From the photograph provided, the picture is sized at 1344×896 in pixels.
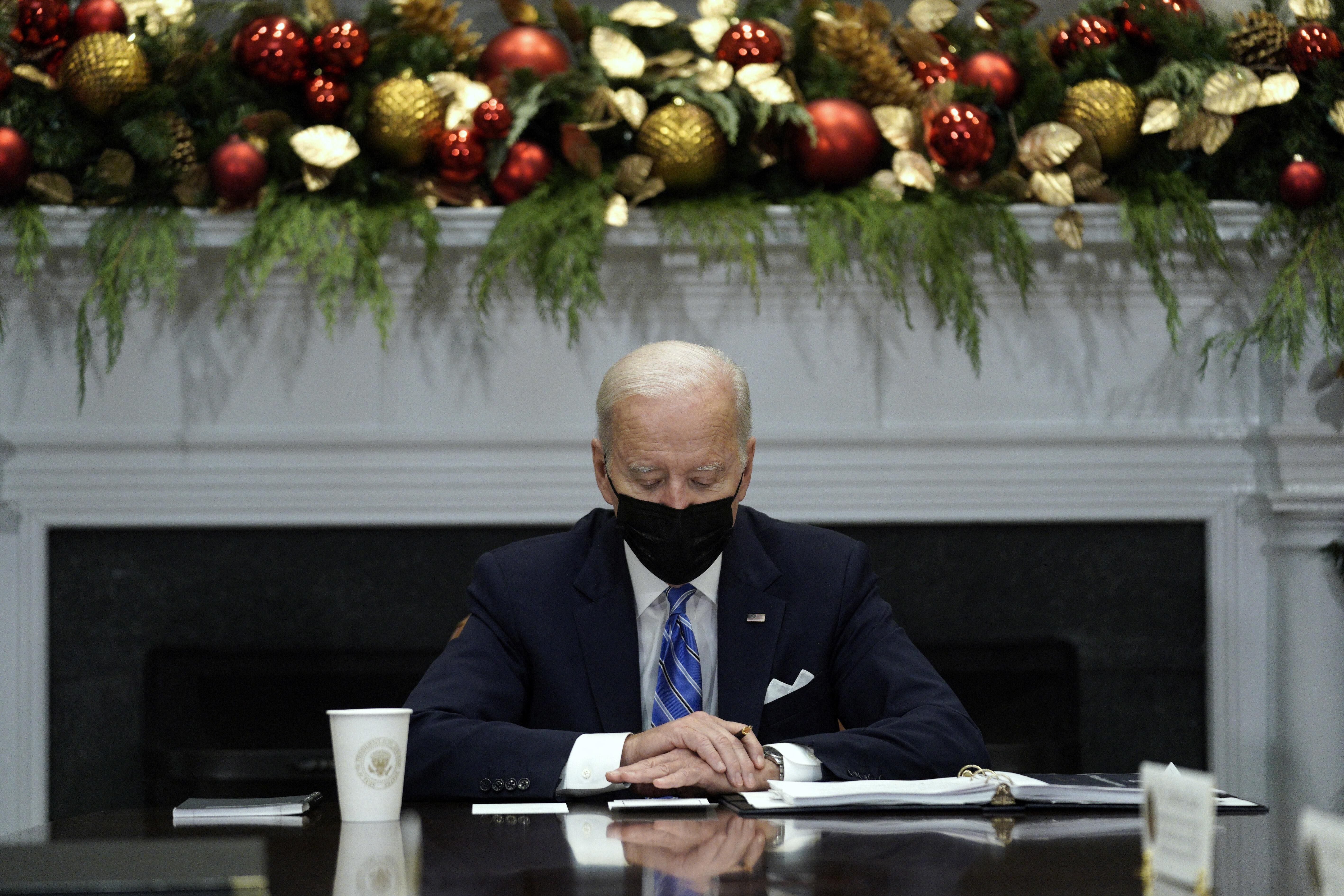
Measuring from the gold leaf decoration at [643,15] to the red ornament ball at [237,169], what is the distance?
80 cm

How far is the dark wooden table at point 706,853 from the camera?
0.94 meters

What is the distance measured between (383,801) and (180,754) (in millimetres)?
1784

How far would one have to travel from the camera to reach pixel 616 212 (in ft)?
8.87

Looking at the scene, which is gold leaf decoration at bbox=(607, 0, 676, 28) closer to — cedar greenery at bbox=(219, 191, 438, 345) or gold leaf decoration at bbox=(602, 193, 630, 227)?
gold leaf decoration at bbox=(602, 193, 630, 227)

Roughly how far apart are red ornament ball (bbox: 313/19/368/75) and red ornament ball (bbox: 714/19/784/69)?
2.43 feet

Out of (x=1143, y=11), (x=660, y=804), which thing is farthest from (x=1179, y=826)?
(x=1143, y=11)

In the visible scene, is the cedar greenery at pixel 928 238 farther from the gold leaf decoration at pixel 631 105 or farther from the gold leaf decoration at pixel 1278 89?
the gold leaf decoration at pixel 1278 89

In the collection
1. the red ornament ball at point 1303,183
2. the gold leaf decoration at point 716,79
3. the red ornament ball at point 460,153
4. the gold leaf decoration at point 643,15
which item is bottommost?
the red ornament ball at point 1303,183

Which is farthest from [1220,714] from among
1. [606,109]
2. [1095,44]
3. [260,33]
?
[260,33]

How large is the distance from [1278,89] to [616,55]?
1331 mm

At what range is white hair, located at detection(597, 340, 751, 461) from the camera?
1.80m

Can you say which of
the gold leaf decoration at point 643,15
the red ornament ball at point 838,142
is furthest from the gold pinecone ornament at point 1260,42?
the gold leaf decoration at point 643,15

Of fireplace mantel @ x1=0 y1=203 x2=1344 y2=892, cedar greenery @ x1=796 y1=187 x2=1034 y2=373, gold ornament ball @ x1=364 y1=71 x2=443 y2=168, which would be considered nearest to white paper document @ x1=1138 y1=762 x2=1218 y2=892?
cedar greenery @ x1=796 y1=187 x2=1034 y2=373

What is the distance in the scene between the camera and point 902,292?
111 inches
